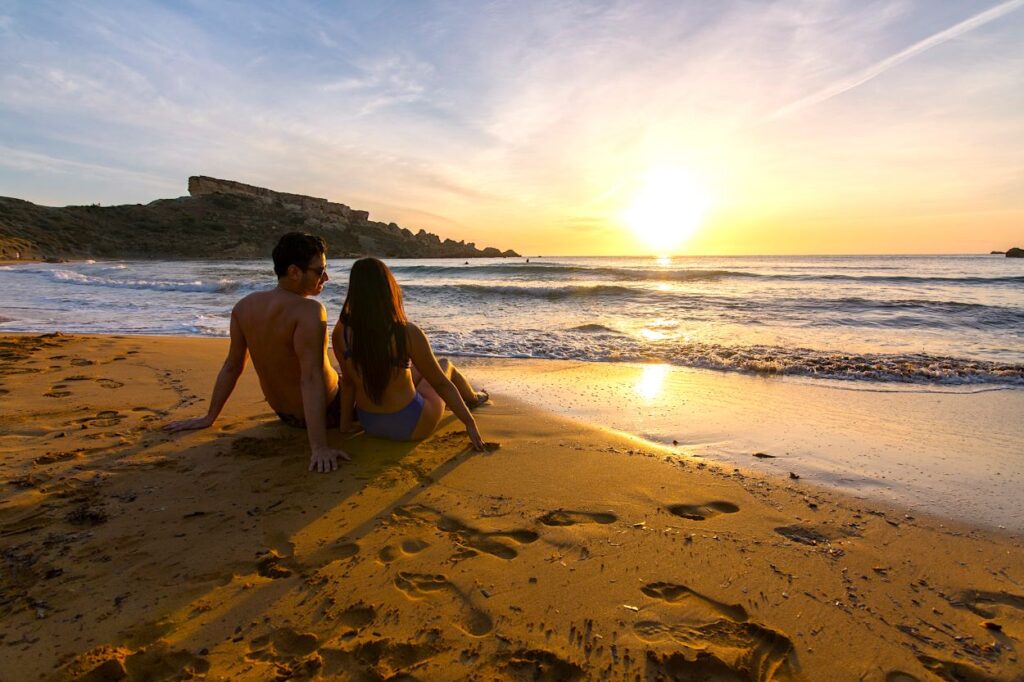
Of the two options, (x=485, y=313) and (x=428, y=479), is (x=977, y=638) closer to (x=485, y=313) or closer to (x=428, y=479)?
(x=428, y=479)

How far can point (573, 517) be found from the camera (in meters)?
2.46

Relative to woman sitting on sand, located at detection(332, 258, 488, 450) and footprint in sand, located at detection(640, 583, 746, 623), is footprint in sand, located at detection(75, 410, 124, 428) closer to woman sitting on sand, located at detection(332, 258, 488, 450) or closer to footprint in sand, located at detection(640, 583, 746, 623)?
woman sitting on sand, located at detection(332, 258, 488, 450)

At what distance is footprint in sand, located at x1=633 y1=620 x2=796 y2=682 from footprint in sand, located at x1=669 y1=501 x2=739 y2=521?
777 millimetres

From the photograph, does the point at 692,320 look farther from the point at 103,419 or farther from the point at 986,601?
the point at 103,419

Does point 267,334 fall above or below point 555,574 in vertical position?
above

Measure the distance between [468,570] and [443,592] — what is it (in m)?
0.16

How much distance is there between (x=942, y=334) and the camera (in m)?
9.34

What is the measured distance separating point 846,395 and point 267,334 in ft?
18.0

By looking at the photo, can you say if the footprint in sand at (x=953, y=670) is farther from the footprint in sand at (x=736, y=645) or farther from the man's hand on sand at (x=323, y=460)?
the man's hand on sand at (x=323, y=460)

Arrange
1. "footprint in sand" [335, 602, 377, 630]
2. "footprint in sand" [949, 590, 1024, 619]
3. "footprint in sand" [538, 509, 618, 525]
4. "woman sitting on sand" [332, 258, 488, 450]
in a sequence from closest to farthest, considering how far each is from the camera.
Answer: "footprint in sand" [335, 602, 377, 630] → "footprint in sand" [949, 590, 1024, 619] → "footprint in sand" [538, 509, 618, 525] → "woman sitting on sand" [332, 258, 488, 450]

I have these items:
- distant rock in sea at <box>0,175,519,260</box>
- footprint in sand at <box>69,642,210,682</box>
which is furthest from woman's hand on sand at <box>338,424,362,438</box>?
distant rock in sea at <box>0,175,519,260</box>

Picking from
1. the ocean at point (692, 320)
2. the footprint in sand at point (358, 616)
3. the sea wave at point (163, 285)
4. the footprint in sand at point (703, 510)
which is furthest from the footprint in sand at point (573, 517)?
the sea wave at point (163, 285)

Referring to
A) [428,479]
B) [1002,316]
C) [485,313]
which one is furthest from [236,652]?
[1002,316]

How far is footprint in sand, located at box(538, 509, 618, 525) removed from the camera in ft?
7.93
